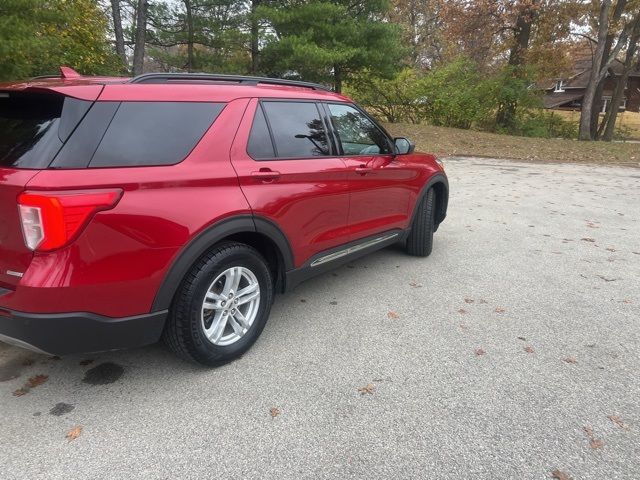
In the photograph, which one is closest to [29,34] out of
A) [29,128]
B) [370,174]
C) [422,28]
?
[29,128]

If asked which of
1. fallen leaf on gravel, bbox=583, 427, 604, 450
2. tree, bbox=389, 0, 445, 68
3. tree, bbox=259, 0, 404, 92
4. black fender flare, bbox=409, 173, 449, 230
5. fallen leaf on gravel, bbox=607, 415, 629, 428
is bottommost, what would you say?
fallen leaf on gravel, bbox=583, 427, 604, 450

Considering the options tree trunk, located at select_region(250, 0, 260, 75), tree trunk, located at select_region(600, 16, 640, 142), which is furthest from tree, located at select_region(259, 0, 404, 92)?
tree trunk, located at select_region(600, 16, 640, 142)

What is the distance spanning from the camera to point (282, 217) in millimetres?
3072

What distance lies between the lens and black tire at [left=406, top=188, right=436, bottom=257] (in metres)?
4.91

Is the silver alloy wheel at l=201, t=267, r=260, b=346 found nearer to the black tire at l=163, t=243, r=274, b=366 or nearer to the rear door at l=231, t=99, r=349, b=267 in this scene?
the black tire at l=163, t=243, r=274, b=366

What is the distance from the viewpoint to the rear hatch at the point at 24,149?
2.16 m

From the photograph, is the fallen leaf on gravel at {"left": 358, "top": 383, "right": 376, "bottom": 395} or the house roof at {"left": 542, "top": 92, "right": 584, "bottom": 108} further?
the house roof at {"left": 542, "top": 92, "right": 584, "bottom": 108}

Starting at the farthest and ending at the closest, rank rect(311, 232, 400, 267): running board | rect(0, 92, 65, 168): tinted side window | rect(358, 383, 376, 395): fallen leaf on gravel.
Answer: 1. rect(311, 232, 400, 267): running board
2. rect(358, 383, 376, 395): fallen leaf on gravel
3. rect(0, 92, 65, 168): tinted side window

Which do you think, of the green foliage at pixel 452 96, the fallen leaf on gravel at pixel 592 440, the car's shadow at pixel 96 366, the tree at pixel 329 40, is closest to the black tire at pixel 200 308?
the car's shadow at pixel 96 366

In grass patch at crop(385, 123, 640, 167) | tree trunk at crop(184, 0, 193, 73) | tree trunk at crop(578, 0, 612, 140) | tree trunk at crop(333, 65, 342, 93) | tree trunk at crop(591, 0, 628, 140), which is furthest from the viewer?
tree trunk at crop(591, 0, 628, 140)

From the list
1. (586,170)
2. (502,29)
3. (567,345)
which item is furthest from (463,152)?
(567,345)

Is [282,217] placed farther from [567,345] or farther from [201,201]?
[567,345]

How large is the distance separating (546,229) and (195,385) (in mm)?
5596

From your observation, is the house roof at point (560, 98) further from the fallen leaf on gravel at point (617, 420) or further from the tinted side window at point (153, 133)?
the tinted side window at point (153, 133)
